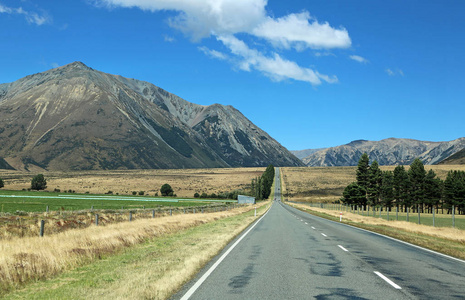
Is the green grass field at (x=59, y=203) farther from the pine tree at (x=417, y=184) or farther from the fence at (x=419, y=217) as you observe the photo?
the pine tree at (x=417, y=184)

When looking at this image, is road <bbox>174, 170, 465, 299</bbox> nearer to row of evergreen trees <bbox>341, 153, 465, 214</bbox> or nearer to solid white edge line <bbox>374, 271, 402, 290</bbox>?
solid white edge line <bbox>374, 271, 402, 290</bbox>

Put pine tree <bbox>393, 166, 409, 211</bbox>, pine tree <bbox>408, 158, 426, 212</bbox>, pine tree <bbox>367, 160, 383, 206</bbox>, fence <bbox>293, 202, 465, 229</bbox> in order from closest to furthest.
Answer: fence <bbox>293, 202, 465, 229</bbox>, pine tree <bbox>408, 158, 426, 212</bbox>, pine tree <bbox>367, 160, 383, 206</bbox>, pine tree <bbox>393, 166, 409, 211</bbox>

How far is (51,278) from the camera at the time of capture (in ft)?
34.1

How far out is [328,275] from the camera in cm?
1070

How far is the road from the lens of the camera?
8609 millimetres

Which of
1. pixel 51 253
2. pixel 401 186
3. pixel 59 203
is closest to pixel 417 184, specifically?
pixel 401 186

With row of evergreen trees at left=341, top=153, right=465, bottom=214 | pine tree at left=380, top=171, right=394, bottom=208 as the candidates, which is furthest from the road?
pine tree at left=380, top=171, right=394, bottom=208

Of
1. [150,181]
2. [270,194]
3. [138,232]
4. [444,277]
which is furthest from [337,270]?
[150,181]

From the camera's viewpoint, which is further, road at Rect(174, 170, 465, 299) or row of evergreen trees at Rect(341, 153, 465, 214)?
row of evergreen trees at Rect(341, 153, 465, 214)

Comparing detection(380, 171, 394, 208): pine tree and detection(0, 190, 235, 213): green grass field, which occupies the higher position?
detection(380, 171, 394, 208): pine tree

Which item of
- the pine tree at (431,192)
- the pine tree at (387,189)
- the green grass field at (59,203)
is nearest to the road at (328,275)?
the green grass field at (59,203)

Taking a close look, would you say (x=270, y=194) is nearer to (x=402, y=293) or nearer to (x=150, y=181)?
(x=150, y=181)

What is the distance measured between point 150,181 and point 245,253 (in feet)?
559

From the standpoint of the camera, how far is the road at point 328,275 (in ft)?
28.2
